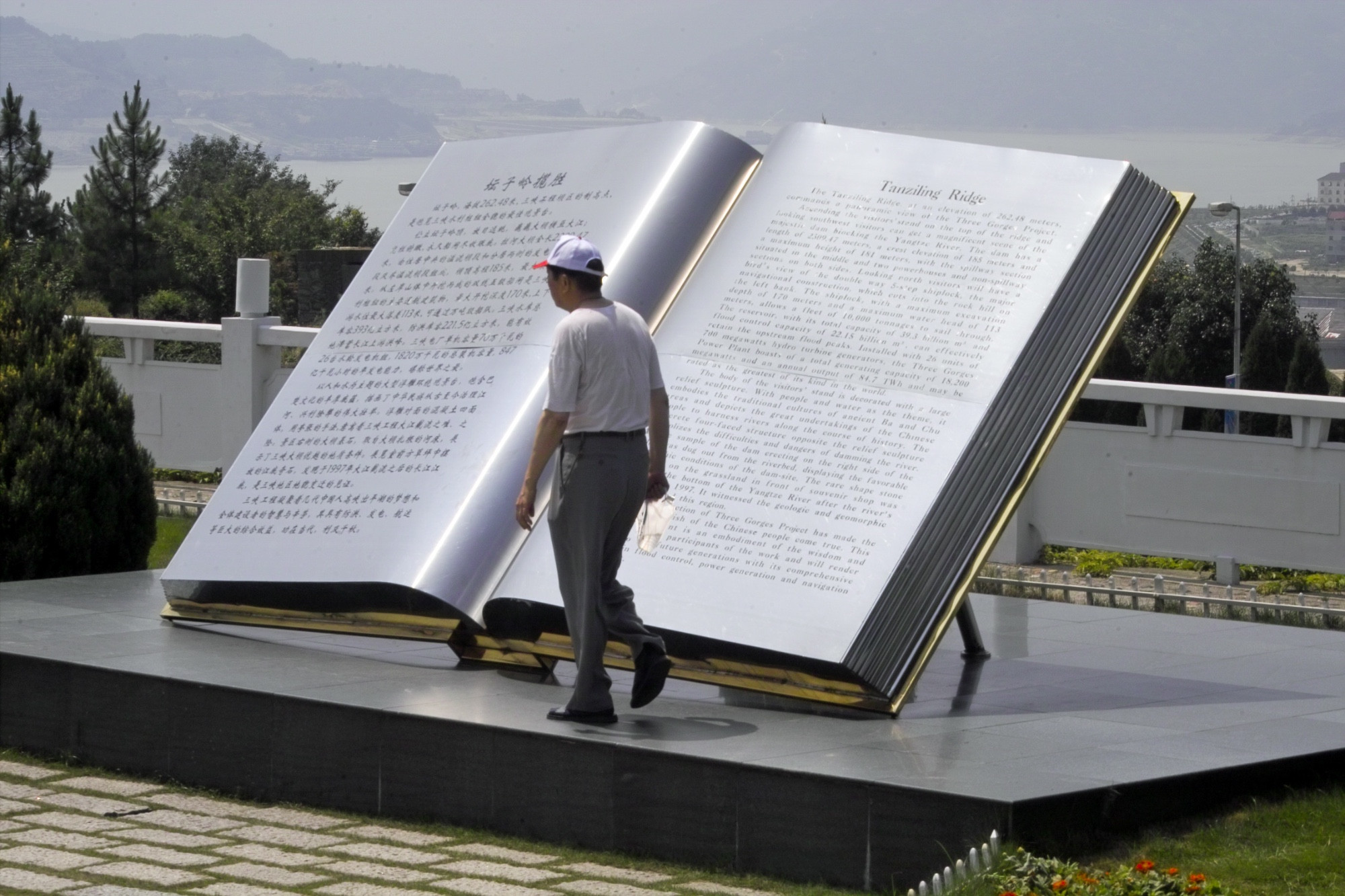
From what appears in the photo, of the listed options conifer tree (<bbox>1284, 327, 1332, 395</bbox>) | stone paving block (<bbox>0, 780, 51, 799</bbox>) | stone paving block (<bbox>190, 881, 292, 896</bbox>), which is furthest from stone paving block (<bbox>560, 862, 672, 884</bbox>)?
conifer tree (<bbox>1284, 327, 1332, 395</bbox>)

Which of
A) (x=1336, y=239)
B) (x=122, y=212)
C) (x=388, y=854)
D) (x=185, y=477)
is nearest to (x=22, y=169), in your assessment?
(x=122, y=212)

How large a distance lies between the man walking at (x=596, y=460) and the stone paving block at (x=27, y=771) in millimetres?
1732

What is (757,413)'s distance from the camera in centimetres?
596

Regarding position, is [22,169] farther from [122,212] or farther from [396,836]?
→ [396,836]

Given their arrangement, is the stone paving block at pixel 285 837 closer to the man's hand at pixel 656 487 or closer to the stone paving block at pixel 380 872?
the stone paving block at pixel 380 872

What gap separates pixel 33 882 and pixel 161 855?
37 centimetres

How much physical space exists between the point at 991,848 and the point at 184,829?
231 centimetres

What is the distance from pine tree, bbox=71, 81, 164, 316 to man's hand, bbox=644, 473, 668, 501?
63.8 m

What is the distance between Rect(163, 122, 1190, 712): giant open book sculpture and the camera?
5535mm

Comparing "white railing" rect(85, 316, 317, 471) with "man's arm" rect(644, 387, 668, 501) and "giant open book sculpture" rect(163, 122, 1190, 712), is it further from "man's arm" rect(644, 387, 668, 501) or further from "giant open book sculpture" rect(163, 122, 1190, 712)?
"man's arm" rect(644, 387, 668, 501)

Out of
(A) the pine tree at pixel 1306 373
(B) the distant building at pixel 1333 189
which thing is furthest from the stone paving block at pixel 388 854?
(B) the distant building at pixel 1333 189

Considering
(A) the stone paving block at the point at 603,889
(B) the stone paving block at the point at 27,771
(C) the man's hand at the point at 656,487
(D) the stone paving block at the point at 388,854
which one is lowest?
(D) the stone paving block at the point at 388,854

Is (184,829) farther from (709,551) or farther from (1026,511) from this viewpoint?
(1026,511)

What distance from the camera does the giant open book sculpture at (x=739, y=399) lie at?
5.54 metres
